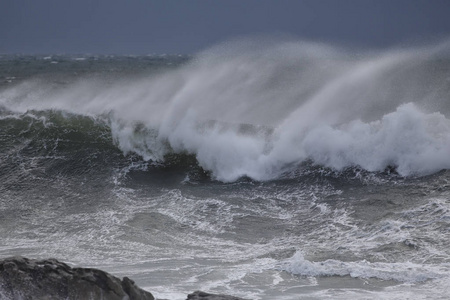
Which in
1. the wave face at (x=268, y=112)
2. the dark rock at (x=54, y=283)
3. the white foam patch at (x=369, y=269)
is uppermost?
the wave face at (x=268, y=112)

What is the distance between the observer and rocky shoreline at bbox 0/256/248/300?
6090 millimetres

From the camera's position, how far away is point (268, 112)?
20875 mm

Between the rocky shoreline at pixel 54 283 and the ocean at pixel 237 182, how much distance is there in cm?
171

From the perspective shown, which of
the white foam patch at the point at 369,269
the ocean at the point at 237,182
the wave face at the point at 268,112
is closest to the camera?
the white foam patch at the point at 369,269

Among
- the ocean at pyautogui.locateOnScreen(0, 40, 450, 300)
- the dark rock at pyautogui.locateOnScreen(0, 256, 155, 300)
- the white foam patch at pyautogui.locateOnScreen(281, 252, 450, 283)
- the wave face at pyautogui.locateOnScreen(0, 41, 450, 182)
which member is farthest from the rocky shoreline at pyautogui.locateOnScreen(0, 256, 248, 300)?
the wave face at pyautogui.locateOnScreen(0, 41, 450, 182)

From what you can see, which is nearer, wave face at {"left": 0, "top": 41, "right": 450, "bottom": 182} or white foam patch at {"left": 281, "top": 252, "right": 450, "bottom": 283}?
white foam patch at {"left": 281, "top": 252, "right": 450, "bottom": 283}

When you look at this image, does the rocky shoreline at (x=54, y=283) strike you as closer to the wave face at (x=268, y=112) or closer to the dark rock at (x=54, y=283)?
the dark rock at (x=54, y=283)

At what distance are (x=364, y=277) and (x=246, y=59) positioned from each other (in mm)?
18578

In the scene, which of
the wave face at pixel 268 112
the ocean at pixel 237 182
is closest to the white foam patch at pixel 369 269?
the ocean at pixel 237 182

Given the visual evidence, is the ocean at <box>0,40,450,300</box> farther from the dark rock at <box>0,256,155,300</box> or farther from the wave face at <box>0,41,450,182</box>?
the dark rock at <box>0,256,155,300</box>

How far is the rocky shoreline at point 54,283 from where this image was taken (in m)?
6.09

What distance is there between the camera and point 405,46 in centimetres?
3158

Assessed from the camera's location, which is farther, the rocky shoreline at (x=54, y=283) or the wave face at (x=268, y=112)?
the wave face at (x=268, y=112)

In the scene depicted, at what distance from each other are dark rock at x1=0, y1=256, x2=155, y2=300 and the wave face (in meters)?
9.57
